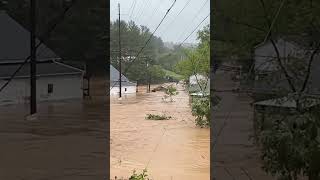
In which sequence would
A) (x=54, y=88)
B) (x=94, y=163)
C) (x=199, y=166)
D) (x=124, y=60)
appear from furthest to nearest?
(x=124, y=60)
(x=199, y=166)
(x=54, y=88)
(x=94, y=163)

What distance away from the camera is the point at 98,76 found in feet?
19.3

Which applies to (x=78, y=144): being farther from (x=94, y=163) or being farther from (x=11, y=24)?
(x=11, y=24)

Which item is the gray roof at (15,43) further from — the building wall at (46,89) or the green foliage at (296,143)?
the green foliage at (296,143)

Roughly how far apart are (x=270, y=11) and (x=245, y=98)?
1.37 m

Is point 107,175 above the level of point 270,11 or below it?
below

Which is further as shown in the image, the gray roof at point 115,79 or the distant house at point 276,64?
the gray roof at point 115,79

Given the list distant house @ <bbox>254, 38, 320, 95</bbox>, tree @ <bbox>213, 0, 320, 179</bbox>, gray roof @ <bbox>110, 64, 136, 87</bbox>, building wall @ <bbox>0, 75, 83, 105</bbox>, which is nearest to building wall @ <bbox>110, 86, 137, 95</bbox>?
gray roof @ <bbox>110, 64, 136, 87</bbox>

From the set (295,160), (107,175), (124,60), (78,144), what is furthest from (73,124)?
(124,60)

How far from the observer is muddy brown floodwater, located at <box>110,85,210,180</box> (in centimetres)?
781

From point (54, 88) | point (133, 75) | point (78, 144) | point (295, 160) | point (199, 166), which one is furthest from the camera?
point (133, 75)

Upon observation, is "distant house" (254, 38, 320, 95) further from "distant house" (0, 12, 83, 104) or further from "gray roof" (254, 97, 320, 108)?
"distant house" (0, 12, 83, 104)

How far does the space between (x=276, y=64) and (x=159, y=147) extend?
8.88m

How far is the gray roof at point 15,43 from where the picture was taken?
18.2ft

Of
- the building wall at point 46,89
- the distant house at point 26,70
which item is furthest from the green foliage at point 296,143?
the building wall at point 46,89
